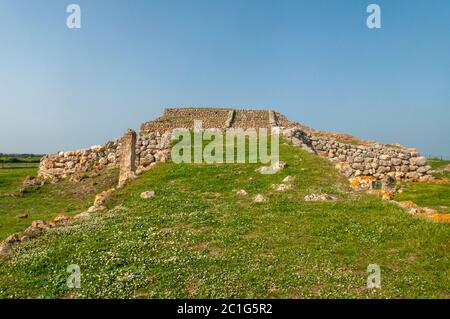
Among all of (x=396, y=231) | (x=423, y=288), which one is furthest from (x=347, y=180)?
(x=423, y=288)

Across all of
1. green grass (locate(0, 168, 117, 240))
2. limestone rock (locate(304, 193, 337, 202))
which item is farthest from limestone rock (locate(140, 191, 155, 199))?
limestone rock (locate(304, 193, 337, 202))

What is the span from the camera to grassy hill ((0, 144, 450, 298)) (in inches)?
341

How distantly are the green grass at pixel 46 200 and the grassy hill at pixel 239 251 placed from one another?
4.68 metres

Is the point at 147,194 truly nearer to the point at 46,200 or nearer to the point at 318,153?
the point at 46,200

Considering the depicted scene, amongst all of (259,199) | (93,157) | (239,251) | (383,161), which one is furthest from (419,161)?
(93,157)

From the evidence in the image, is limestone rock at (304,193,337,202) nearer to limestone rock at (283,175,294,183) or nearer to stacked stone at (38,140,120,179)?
limestone rock at (283,175,294,183)

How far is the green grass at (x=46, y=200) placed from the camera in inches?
709

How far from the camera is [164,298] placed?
834cm

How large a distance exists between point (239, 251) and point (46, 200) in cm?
1704

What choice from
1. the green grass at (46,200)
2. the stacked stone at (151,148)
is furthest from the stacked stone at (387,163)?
the green grass at (46,200)

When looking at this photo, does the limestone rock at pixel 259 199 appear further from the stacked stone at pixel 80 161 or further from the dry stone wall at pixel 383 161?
the stacked stone at pixel 80 161

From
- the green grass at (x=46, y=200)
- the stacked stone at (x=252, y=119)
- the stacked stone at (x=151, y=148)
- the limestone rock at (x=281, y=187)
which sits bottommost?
the green grass at (x=46, y=200)
